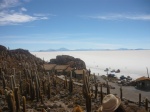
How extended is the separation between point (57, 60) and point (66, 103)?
216 ft

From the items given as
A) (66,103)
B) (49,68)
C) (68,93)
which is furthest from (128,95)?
(49,68)

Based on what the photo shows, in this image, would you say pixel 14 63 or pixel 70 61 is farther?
pixel 70 61

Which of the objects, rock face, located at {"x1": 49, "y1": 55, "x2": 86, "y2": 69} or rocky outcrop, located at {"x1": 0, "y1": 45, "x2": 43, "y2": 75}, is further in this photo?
rock face, located at {"x1": 49, "y1": 55, "x2": 86, "y2": 69}

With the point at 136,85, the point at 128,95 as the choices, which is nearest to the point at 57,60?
the point at 136,85

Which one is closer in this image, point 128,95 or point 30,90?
point 30,90

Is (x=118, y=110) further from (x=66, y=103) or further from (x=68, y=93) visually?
(x=68, y=93)

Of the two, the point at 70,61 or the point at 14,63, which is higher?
the point at 14,63

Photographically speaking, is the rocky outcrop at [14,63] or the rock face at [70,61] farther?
the rock face at [70,61]

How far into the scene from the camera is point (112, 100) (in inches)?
168

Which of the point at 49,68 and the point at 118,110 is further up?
the point at 118,110

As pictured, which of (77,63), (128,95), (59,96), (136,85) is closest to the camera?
(59,96)

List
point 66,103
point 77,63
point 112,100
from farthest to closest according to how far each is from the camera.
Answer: point 77,63
point 66,103
point 112,100

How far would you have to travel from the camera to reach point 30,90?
125 feet

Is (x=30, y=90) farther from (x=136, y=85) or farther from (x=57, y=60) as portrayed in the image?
(x=57, y=60)
